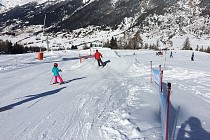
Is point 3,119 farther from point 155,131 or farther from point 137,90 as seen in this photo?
point 137,90

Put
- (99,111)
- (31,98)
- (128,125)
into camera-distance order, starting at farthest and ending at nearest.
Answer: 1. (31,98)
2. (99,111)
3. (128,125)

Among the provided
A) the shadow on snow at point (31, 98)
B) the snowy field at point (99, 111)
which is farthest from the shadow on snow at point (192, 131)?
the shadow on snow at point (31, 98)

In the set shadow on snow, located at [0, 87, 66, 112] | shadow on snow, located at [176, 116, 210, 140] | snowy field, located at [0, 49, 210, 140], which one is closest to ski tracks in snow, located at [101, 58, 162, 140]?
snowy field, located at [0, 49, 210, 140]

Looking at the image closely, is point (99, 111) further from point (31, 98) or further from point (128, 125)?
point (31, 98)

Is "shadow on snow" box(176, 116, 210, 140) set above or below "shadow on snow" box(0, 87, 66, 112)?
above

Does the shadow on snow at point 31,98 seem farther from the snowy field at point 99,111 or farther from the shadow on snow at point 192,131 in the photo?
the shadow on snow at point 192,131

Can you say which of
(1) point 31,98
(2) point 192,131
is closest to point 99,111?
(2) point 192,131

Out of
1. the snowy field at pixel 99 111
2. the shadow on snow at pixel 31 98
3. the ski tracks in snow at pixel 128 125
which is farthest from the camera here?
the shadow on snow at pixel 31 98

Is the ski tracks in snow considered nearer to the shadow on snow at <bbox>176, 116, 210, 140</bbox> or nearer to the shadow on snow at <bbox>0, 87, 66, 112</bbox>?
the shadow on snow at <bbox>176, 116, 210, 140</bbox>

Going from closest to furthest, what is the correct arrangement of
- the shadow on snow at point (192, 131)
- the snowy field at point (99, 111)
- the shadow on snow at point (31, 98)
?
1. the shadow on snow at point (192, 131)
2. the snowy field at point (99, 111)
3. the shadow on snow at point (31, 98)

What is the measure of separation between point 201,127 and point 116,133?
2.69m

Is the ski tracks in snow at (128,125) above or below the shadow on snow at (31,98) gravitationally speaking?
above

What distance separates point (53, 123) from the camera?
8.68 metres

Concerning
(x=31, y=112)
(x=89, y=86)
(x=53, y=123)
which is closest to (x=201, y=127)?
(x=53, y=123)
